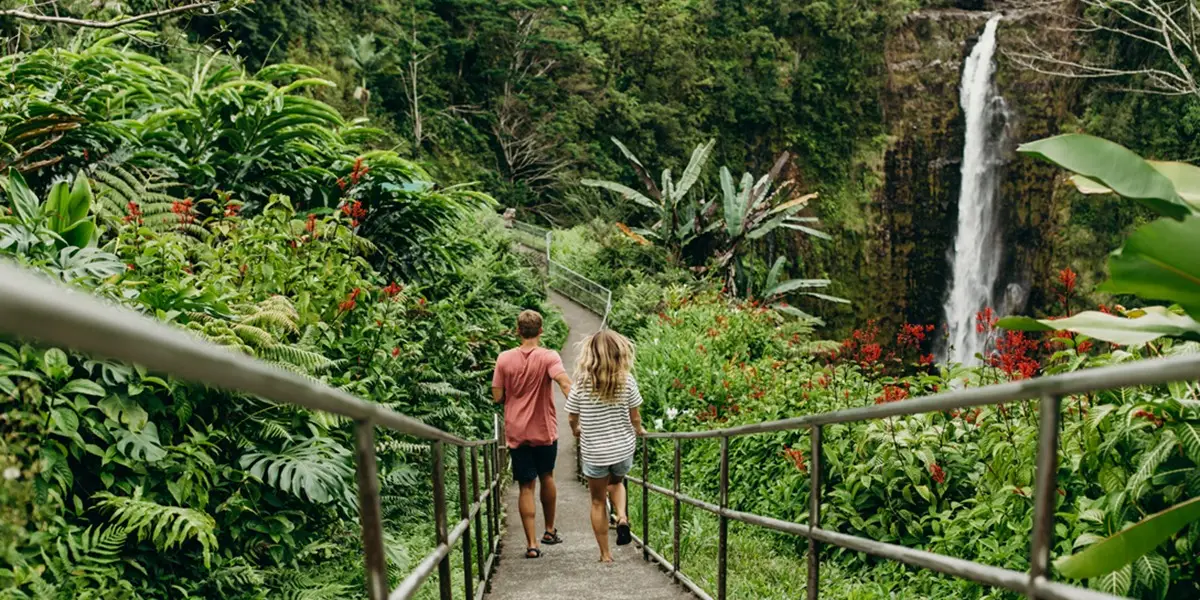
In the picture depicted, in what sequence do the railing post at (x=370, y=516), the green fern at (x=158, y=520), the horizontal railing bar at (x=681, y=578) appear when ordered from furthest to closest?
the horizontal railing bar at (x=681, y=578), the green fern at (x=158, y=520), the railing post at (x=370, y=516)

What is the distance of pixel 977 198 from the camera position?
78.6 feet

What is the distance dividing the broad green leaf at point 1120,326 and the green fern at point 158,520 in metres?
2.75

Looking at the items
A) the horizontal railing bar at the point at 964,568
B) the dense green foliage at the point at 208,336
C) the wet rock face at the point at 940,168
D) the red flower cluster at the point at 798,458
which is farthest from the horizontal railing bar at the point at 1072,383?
the wet rock face at the point at 940,168

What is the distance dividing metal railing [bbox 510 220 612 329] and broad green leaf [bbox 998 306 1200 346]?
1263 centimetres

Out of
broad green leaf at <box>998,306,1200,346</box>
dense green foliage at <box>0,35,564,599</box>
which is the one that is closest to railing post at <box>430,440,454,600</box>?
dense green foliage at <box>0,35,564,599</box>

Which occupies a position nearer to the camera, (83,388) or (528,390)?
(83,388)

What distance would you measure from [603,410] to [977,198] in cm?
2215

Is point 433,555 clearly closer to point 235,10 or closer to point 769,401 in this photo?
point 235,10

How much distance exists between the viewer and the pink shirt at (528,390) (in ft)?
16.3

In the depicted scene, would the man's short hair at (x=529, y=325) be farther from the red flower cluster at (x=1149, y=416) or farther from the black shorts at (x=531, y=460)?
the red flower cluster at (x=1149, y=416)

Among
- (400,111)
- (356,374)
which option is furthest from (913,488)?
(400,111)

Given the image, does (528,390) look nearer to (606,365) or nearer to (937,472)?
(606,365)

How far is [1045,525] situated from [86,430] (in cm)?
337

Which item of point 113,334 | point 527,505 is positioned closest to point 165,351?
point 113,334
